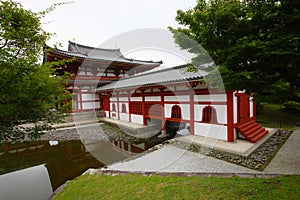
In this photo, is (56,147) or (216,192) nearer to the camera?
(216,192)

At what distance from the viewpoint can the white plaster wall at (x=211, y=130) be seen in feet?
21.7

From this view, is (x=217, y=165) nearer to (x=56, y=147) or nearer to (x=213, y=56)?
(x=213, y=56)

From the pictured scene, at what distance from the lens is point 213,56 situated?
2.65m

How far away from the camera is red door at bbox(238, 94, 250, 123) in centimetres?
681

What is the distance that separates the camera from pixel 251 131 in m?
6.95

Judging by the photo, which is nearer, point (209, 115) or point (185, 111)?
point (209, 115)

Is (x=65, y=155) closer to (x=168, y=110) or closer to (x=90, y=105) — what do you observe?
(x=168, y=110)

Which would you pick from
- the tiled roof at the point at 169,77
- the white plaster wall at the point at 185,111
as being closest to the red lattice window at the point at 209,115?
the white plaster wall at the point at 185,111

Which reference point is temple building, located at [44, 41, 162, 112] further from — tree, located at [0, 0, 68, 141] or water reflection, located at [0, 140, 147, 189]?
tree, located at [0, 0, 68, 141]

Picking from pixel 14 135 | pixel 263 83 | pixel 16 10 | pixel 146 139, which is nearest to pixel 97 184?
pixel 14 135

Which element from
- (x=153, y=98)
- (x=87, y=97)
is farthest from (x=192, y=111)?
(x=87, y=97)

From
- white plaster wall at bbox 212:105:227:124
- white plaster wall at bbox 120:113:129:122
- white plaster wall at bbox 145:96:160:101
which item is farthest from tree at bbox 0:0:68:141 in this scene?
white plaster wall at bbox 120:113:129:122

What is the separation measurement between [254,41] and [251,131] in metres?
6.32

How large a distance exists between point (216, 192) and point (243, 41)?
2.92m
